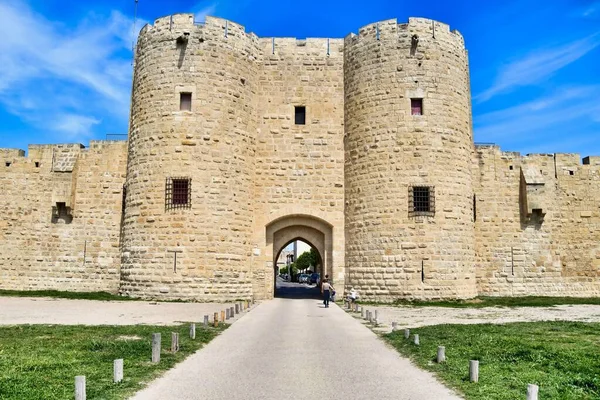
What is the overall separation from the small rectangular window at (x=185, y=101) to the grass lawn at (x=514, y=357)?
12.7 m

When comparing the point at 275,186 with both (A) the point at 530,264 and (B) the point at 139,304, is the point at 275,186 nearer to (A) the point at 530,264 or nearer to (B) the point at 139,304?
(B) the point at 139,304

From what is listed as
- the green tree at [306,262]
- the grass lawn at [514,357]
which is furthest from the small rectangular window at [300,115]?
the green tree at [306,262]

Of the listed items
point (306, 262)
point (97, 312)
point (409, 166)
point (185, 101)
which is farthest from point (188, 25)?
point (306, 262)

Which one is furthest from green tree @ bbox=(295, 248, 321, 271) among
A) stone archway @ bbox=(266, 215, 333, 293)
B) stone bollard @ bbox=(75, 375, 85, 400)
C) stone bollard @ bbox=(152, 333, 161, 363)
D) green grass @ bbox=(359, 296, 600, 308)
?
stone bollard @ bbox=(75, 375, 85, 400)

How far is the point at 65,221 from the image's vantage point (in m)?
22.4

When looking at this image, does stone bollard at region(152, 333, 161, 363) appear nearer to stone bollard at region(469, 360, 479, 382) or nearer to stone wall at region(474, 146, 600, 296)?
stone bollard at region(469, 360, 479, 382)

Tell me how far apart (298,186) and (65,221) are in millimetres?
9948

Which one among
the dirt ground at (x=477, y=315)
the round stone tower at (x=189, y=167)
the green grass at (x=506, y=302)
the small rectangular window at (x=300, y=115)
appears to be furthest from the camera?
the small rectangular window at (x=300, y=115)

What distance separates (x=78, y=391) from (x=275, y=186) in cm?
1623

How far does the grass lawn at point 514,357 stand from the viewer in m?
6.41

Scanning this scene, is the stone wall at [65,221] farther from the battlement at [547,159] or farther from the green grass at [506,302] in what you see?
the battlement at [547,159]

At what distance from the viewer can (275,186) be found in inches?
842

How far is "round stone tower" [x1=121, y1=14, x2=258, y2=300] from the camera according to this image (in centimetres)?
1934

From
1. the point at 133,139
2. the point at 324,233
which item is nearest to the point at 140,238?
the point at 133,139
